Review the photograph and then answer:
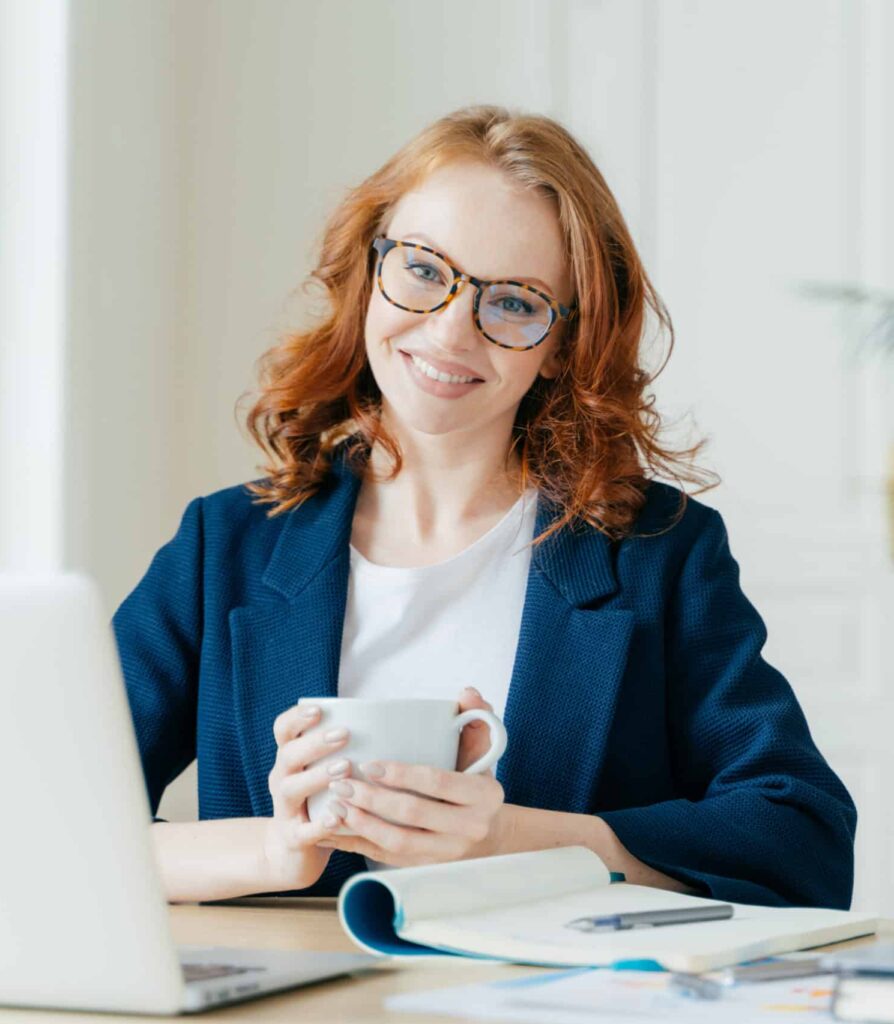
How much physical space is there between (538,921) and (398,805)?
0.13m

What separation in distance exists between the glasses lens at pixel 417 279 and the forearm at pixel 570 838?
1.80ft

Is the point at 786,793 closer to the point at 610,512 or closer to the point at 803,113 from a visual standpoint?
the point at 610,512

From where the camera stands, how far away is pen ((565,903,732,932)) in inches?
36.2

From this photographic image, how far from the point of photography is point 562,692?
4.84 ft

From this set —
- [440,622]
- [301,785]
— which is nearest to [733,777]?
[440,622]

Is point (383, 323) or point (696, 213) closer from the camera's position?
point (383, 323)

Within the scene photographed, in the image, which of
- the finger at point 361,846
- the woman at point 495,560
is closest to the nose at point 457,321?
the woman at point 495,560

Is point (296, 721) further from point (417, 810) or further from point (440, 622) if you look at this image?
point (440, 622)

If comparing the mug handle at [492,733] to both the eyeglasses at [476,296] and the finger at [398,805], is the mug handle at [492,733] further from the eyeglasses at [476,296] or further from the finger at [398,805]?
the eyeglasses at [476,296]

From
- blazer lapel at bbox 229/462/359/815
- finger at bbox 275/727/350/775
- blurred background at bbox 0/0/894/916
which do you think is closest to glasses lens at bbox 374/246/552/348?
blazer lapel at bbox 229/462/359/815

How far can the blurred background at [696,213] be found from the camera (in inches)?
125

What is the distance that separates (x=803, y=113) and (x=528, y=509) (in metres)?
1.96

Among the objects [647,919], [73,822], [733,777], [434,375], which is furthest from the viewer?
[434,375]

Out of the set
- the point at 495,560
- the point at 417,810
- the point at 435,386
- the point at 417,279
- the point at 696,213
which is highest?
the point at 696,213
